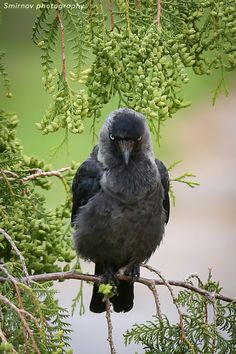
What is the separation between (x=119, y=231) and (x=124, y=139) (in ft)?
1.26

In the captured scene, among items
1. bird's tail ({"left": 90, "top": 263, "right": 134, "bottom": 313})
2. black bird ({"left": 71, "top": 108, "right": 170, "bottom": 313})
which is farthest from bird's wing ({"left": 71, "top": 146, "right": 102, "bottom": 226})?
bird's tail ({"left": 90, "top": 263, "right": 134, "bottom": 313})

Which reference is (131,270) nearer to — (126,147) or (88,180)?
(88,180)

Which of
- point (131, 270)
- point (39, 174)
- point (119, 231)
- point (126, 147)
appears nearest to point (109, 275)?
point (131, 270)

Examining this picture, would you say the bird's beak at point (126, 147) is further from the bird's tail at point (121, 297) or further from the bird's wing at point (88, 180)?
the bird's tail at point (121, 297)

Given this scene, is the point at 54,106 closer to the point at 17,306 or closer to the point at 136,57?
the point at 136,57

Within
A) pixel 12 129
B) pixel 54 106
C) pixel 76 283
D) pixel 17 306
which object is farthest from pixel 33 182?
pixel 76 283

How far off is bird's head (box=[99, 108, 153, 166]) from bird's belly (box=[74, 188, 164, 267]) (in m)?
0.19

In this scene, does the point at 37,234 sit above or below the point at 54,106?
below

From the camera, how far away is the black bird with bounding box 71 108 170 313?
3727 millimetres

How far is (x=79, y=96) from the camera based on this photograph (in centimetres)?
300

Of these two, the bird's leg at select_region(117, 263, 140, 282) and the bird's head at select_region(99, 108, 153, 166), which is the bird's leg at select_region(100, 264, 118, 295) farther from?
the bird's head at select_region(99, 108, 153, 166)

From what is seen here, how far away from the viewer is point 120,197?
12.3ft

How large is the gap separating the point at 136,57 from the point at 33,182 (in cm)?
69

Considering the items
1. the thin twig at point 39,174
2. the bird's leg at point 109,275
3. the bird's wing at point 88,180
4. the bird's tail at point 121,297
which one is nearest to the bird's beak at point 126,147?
the bird's wing at point 88,180
